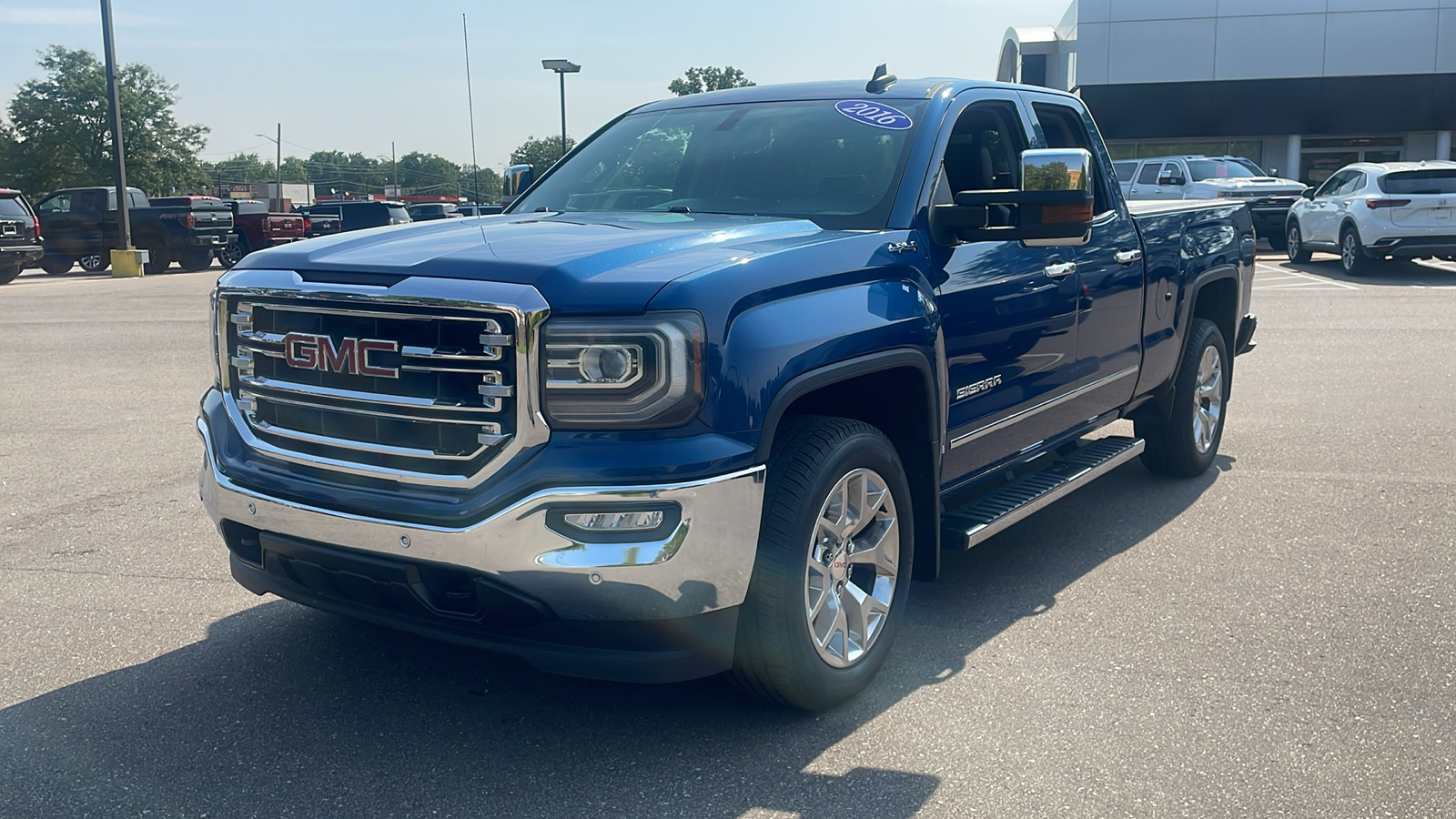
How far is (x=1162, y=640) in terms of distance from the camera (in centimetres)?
427

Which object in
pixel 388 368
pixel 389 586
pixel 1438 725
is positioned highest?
pixel 388 368

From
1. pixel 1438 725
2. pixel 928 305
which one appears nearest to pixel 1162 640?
pixel 1438 725

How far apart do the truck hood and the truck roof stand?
85 centimetres

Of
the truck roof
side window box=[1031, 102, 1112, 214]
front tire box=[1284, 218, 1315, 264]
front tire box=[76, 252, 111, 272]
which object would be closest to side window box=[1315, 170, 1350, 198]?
front tire box=[1284, 218, 1315, 264]

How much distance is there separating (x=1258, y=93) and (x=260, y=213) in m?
28.1

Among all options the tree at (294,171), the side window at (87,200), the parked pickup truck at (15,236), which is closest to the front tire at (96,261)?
the side window at (87,200)

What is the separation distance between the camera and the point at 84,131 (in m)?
69.6

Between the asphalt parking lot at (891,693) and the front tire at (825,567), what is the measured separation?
179 millimetres

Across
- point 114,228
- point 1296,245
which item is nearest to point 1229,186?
point 1296,245

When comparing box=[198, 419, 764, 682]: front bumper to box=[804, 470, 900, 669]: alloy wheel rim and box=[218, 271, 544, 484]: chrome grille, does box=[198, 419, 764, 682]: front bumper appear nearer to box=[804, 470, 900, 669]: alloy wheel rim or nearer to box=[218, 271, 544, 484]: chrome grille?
box=[218, 271, 544, 484]: chrome grille

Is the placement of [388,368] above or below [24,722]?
above

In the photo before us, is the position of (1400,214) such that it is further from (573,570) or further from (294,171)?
(294,171)

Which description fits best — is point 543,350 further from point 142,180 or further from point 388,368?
point 142,180

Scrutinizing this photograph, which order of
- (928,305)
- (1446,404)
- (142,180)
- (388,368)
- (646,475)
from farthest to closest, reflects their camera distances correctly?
(142,180) → (1446,404) → (928,305) → (388,368) → (646,475)
